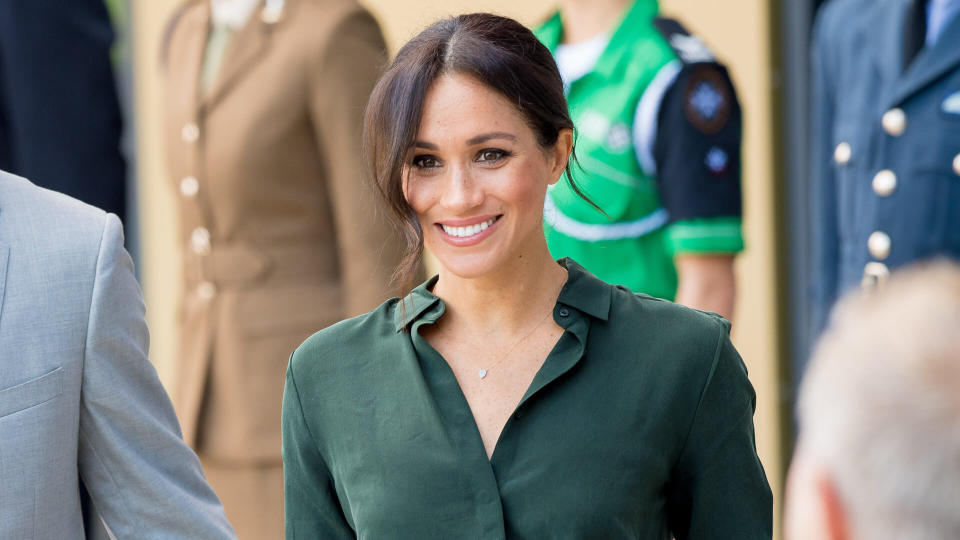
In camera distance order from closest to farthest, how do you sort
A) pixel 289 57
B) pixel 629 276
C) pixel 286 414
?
1. pixel 286 414
2. pixel 629 276
3. pixel 289 57

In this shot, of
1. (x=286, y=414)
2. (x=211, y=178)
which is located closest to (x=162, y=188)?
(x=211, y=178)

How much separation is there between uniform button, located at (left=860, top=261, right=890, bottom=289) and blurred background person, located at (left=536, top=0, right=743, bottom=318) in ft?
0.81

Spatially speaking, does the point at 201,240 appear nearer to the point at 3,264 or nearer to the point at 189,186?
the point at 189,186

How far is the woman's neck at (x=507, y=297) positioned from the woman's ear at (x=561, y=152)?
0.38 ft

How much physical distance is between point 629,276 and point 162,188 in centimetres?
213

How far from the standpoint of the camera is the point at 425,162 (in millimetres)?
2094

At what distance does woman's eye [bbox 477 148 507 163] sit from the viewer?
2.06 metres

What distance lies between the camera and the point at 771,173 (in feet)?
13.2

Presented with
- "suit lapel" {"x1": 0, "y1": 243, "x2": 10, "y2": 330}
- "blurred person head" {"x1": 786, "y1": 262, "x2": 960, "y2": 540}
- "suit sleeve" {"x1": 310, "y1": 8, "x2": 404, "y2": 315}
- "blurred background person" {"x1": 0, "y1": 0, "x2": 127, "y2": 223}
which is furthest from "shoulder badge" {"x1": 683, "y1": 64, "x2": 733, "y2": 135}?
"blurred person head" {"x1": 786, "y1": 262, "x2": 960, "y2": 540}

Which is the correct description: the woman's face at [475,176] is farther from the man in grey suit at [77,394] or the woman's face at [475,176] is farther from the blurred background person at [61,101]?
the blurred background person at [61,101]

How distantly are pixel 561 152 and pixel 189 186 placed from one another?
158 cm

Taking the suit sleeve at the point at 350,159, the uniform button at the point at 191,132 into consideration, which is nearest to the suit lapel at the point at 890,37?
the suit sleeve at the point at 350,159

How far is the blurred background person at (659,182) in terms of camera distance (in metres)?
3.07

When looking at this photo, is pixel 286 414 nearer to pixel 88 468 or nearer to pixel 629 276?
pixel 88 468
